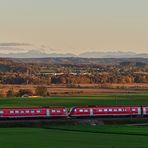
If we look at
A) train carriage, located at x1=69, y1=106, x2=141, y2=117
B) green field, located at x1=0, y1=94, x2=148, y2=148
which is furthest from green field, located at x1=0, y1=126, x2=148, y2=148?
train carriage, located at x1=69, y1=106, x2=141, y2=117

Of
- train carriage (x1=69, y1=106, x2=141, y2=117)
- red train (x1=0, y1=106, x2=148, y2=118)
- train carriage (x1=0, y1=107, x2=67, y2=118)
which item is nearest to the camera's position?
train carriage (x1=0, y1=107, x2=67, y2=118)

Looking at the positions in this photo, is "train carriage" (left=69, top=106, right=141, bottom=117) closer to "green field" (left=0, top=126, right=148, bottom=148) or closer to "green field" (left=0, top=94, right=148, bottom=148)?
"green field" (left=0, top=94, right=148, bottom=148)

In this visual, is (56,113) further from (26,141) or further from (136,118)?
(26,141)

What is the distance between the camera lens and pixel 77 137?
66.8 meters

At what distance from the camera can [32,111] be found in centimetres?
8938

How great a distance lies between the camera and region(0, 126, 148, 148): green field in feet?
194

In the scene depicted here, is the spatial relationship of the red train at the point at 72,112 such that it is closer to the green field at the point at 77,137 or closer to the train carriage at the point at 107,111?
the train carriage at the point at 107,111

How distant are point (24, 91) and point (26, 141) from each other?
102868 mm

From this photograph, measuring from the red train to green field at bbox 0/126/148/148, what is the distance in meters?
9.02

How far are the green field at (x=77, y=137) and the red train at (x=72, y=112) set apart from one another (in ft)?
29.6

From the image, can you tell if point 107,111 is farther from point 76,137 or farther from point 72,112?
point 76,137

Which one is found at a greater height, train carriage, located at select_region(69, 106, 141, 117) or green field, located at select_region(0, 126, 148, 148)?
train carriage, located at select_region(69, 106, 141, 117)

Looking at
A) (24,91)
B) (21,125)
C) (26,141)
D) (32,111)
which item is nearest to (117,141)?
(26,141)

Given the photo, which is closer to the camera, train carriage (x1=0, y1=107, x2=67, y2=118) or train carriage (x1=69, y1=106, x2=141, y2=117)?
train carriage (x1=0, y1=107, x2=67, y2=118)
